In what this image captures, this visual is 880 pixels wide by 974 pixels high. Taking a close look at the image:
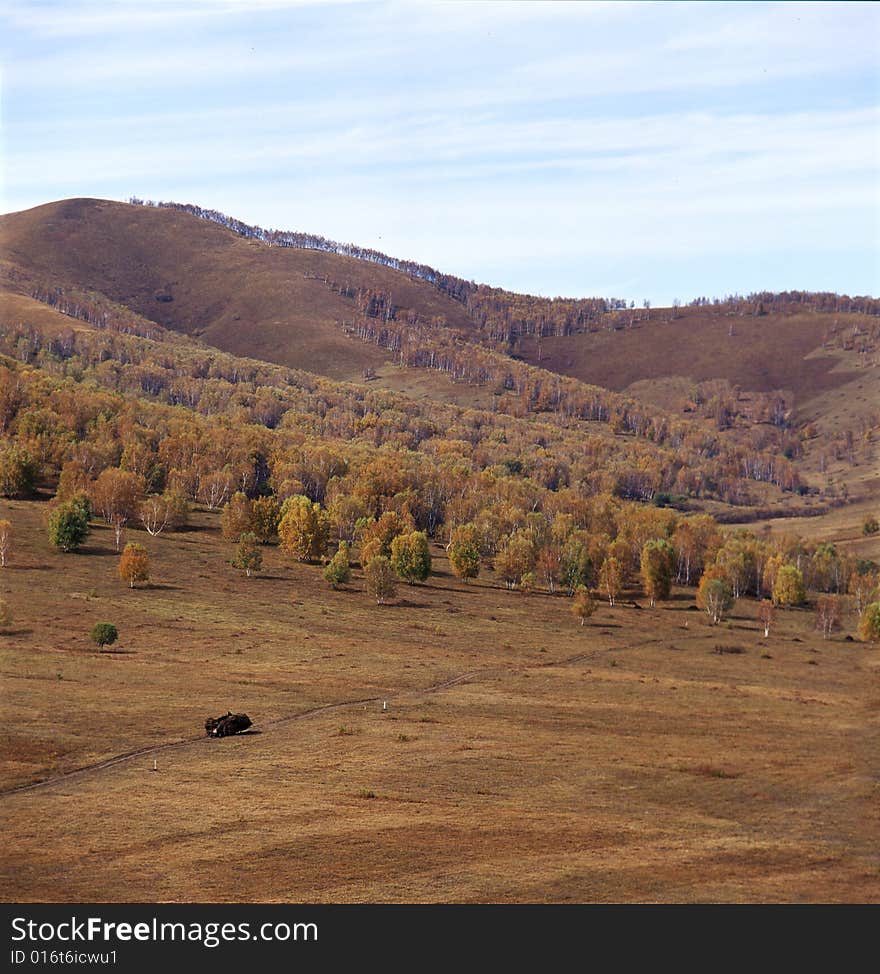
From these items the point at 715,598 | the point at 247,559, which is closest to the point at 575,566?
the point at 715,598

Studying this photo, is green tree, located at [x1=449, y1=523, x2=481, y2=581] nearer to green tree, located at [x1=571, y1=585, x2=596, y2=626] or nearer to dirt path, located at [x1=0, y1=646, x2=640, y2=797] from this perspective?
green tree, located at [x1=571, y1=585, x2=596, y2=626]

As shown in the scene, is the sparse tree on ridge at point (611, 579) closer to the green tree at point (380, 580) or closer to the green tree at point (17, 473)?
the green tree at point (380, 580)

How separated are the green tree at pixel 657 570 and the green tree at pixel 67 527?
9037 centimetres

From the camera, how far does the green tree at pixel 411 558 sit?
549 feet

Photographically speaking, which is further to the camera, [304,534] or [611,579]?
[611,579]

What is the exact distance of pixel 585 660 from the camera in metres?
130

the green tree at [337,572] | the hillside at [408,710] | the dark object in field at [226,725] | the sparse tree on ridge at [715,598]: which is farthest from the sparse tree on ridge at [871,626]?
the dark object in field at [226,725]

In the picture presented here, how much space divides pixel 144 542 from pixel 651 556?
83693 mm

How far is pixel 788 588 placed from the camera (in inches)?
7165

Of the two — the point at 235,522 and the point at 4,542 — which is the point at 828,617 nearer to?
the point at 235,522

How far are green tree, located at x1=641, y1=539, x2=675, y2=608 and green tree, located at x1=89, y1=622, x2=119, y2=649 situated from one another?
309 feet

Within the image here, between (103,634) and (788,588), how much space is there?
119 metres
